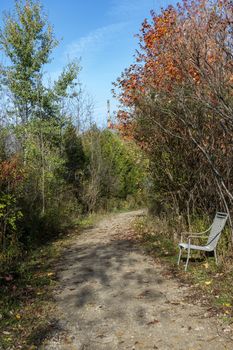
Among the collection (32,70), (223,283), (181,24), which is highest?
(32,70)

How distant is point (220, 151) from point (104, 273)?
323 cm

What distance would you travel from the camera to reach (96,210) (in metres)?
19.5

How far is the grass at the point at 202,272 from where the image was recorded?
5.65 metres

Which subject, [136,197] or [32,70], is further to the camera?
[136,197]

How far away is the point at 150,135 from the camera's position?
34.3ft

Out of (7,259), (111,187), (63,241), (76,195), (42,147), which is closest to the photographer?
(7,259)

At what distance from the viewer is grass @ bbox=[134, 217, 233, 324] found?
5.65 metres

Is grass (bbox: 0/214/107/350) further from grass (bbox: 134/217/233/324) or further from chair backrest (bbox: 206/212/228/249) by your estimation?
chair backrest (bbox: 206/212/228/249)

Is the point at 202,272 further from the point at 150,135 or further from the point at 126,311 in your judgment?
the point at 150,135

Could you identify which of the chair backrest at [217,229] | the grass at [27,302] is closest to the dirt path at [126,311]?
the grass at [27,302]

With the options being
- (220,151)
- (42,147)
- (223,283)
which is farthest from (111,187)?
(223,283)

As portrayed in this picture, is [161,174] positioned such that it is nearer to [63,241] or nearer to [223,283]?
[63,241]

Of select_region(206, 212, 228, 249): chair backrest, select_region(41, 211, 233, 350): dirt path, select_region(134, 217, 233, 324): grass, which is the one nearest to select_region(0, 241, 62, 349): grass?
select_region(41, 211, 233, 350): dirt path

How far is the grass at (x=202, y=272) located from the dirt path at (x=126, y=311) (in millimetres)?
214
